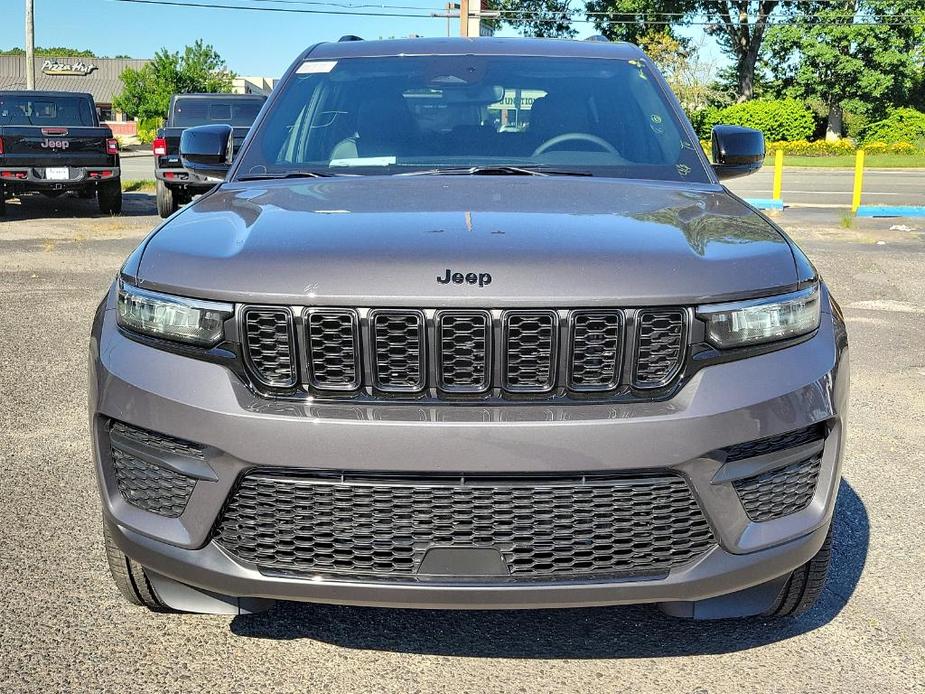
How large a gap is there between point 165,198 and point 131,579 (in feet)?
42.9

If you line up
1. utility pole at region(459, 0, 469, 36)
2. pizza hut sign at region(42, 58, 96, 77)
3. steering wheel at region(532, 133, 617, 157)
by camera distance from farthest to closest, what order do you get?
1. pizza hut sign at region(42, 58, 96, 77)
2. utility pole at region(459, 0, 469, 36)
3. steering wheel at region(532, 133, 617, 157)

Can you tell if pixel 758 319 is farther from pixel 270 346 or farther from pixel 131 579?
pixel 131 579

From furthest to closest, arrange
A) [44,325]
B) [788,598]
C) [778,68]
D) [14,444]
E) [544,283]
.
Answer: [778,68] < [44,325] < [14,444] < [788,598] < [544,283]

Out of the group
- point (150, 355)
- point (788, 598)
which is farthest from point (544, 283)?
point (788, 598)

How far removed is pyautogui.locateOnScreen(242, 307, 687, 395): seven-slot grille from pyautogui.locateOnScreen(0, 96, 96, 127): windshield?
1513 centimetres

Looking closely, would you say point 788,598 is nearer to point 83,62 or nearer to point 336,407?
point 336,407

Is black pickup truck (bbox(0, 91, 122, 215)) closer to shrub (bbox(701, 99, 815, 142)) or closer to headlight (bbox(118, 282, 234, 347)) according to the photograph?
headlight (bbox(118, 282, 234, 347))

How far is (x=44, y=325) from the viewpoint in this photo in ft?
25.2

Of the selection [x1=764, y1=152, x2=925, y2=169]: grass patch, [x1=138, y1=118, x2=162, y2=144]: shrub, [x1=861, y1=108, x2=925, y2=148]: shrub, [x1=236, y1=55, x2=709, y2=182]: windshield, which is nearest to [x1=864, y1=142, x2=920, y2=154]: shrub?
[x1=764, y1=152, x2=925, y2=169]: grass patch

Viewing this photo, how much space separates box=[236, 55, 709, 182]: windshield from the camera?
3.80m

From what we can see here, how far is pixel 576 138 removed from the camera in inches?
156

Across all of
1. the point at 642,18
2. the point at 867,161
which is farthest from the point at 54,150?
the point at 642,18

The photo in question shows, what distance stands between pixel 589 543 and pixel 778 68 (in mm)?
53227

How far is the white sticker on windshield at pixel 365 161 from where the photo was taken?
148 inches
